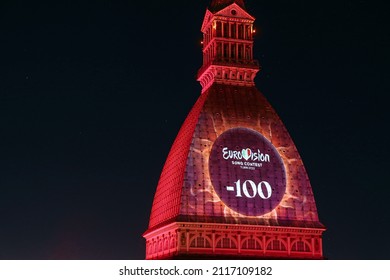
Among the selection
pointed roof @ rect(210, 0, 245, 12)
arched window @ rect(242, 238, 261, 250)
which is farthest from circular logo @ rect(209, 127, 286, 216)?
pointed roof @ rect(210, 0, 245, 12)

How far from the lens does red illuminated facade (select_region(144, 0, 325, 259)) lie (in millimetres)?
83812

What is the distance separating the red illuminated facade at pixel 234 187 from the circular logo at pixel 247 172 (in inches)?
5.1

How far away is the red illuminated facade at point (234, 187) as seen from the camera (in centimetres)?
8381

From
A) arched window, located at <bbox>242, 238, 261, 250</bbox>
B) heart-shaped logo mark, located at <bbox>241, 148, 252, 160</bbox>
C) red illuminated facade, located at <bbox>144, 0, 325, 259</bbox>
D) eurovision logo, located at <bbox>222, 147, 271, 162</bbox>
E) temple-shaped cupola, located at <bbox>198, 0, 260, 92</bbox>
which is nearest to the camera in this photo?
red illuminated facade, located at <bbox>144, 0, 325, 259</bbox>

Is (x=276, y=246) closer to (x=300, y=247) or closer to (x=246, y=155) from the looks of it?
(x=300, y=247)

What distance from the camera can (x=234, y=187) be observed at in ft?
282

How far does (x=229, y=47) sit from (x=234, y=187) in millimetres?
23192

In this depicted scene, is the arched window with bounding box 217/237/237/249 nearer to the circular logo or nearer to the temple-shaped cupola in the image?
the circular logo

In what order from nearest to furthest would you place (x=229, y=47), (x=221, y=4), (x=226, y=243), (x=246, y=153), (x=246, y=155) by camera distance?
(x=226, y=243)
(x=246, y=155)
(x=246, y=153)
(x=229, y=47)
(x=221, y=4)

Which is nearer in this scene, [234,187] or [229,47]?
[234,187]

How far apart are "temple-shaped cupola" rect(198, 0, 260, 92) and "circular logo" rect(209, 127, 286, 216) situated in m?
10.6

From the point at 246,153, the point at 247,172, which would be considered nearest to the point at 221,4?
the point at 246,153

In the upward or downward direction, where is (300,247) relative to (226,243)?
upward

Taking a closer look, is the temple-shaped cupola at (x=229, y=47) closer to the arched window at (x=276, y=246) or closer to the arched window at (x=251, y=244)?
the arched window at (x=251, y=244)
